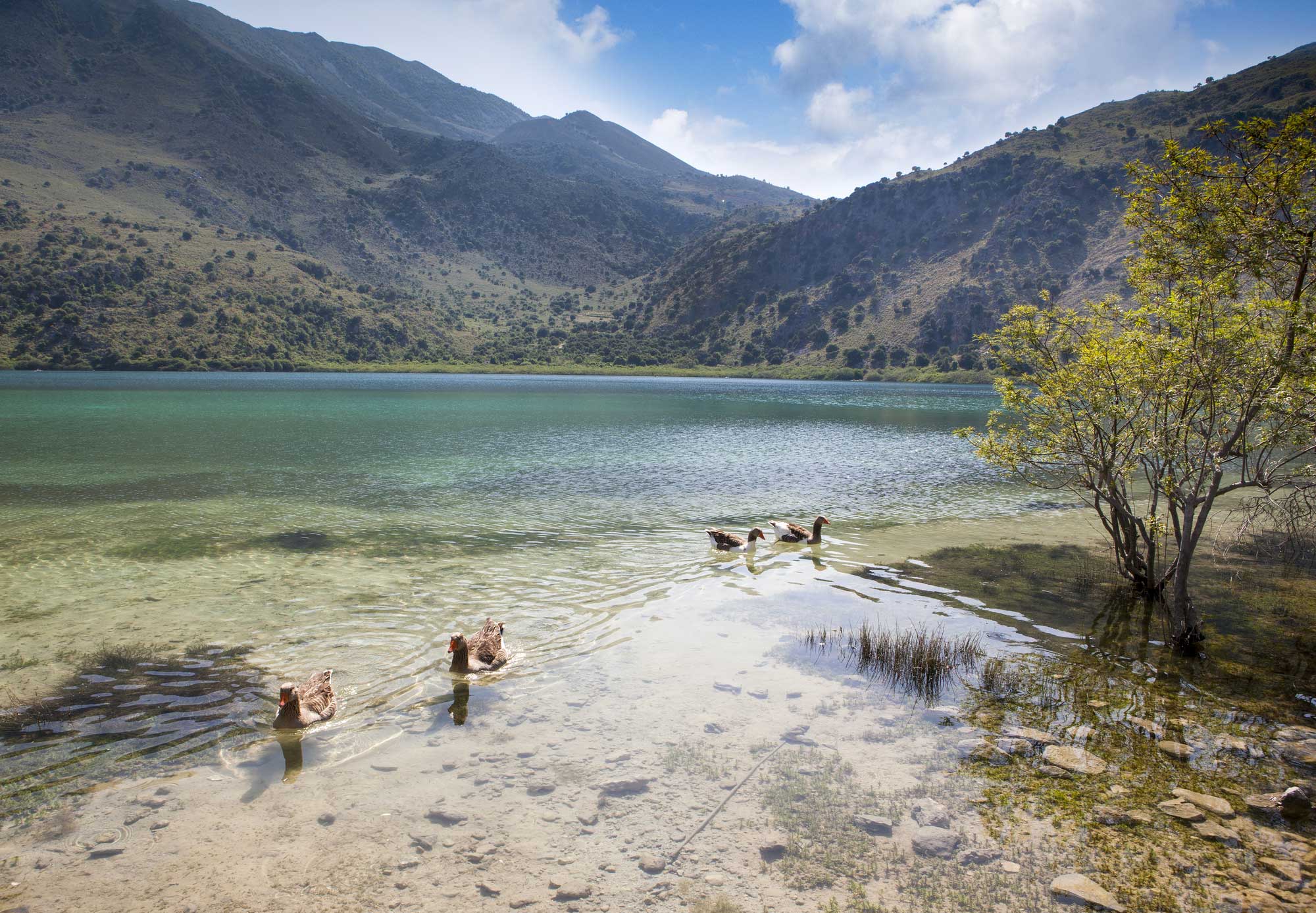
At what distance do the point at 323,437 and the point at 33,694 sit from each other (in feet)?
143

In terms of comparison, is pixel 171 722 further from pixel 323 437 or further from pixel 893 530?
pixel 323 437

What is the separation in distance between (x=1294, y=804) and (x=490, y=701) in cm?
1027

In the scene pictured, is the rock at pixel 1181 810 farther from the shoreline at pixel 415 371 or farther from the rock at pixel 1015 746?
the shoreline at pixel 415 371

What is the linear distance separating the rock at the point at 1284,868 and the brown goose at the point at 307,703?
11423 mm

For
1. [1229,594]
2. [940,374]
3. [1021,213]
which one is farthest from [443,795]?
[1021,213]

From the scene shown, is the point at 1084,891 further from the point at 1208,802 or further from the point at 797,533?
the point at 797,533

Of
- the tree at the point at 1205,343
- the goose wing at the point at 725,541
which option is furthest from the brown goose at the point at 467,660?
the tree at the point at 1205,343

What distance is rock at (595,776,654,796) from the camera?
8375 mm

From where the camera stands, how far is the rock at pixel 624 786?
8375 mm

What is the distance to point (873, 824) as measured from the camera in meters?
7.65

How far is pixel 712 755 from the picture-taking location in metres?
9.20

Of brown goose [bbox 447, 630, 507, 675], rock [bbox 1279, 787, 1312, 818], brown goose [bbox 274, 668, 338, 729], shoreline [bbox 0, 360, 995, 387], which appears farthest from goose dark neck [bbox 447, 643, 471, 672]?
shoreline [bbox 0, 360, 995, 387]

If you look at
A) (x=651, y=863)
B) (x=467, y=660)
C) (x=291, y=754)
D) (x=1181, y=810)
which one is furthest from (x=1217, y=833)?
(x=291, y=754)

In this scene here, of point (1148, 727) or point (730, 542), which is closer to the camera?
point (1148, 727)
